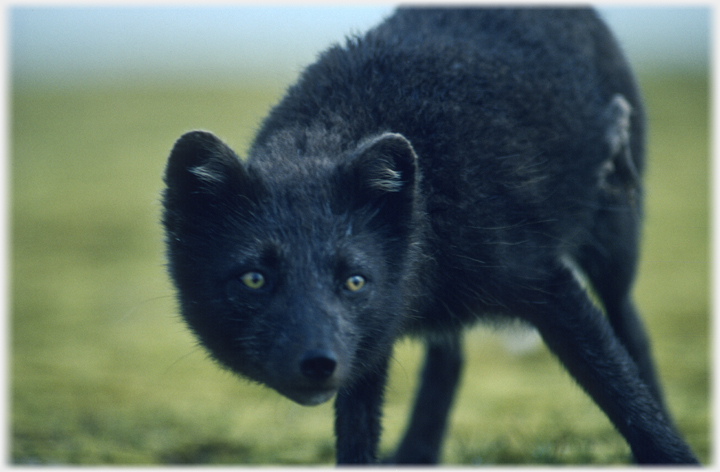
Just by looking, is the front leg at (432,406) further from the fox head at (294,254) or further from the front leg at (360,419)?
the fox head at (294,254)

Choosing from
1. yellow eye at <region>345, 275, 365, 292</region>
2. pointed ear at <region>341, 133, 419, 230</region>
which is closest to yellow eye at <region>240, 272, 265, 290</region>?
yellow eye at <region>345, 275, 365, 292</region>

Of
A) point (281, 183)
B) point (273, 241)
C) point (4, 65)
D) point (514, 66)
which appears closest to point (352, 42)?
point (514, 66)

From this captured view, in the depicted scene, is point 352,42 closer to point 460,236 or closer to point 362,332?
point 460,236

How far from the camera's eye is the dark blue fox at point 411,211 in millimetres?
3182

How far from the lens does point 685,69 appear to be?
19.2 metres

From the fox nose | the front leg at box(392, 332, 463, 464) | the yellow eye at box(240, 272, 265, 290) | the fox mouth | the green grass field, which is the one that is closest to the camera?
the fox nose

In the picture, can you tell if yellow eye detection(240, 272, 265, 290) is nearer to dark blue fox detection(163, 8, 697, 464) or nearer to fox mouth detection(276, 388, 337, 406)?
dark blue fox detection(163, 8, 697, 464)

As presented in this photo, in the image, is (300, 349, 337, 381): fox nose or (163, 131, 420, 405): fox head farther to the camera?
(163, 131, 420, 405): fox head

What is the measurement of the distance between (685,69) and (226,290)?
1908 cm

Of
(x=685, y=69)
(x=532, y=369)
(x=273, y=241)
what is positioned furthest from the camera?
(x=685, y=69)

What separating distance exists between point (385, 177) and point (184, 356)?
5.19 ft

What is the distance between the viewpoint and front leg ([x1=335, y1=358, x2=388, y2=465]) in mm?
3953

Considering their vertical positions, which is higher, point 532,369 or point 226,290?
point 226,290

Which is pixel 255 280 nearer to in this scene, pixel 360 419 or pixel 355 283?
pixel 355 283
